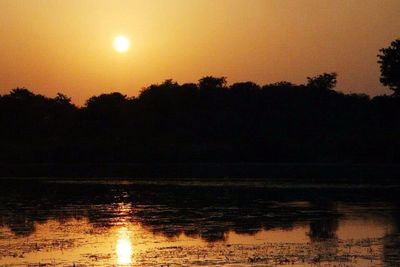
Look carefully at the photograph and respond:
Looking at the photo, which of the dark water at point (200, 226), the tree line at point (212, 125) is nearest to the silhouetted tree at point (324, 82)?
the tree line at point (212, 125)

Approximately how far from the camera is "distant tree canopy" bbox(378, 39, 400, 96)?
91.2 m

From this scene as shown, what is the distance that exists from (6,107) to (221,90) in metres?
37.5

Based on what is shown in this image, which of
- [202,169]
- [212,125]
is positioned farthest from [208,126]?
[202,169]

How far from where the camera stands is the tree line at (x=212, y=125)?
3932 inches

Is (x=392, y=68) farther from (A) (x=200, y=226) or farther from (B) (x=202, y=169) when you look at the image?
(A) (x=200, y=226)

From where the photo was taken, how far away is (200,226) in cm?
3077

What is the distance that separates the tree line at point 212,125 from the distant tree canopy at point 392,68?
0.38 feet

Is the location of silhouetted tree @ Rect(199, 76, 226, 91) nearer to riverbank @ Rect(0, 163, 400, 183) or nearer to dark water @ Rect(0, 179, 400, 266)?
riverbank @ Rect(0, 163, 400, 183)

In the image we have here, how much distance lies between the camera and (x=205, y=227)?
30484 millimetres

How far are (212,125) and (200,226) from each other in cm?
8882

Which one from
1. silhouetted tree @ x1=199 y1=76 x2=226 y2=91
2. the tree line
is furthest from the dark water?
silhouetted tree @ x1=199 y1=76 x2=226 y2=91

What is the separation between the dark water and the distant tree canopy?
132ft

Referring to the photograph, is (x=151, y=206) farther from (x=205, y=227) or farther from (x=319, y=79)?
(x=319, y=79)

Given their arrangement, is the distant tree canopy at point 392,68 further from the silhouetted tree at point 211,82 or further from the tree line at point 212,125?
the silhouetted tree at point 211,82
